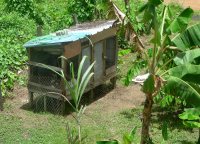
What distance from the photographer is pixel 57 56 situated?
→ 1119cm

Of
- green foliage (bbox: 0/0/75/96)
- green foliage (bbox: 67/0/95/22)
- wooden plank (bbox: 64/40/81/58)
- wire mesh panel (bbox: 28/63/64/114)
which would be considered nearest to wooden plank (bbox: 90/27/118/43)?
wooden plank (bbox: 64/40/81/58)

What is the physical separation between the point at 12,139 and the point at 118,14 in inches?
141

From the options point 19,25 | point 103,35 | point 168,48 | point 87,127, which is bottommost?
point 87,127

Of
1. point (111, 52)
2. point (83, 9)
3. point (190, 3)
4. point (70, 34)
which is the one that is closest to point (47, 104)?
point (70, 34)

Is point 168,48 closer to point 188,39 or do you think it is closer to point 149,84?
point 188,39

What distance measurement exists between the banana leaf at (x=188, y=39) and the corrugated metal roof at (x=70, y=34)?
3.48 meters

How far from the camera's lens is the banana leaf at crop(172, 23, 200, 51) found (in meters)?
8.05

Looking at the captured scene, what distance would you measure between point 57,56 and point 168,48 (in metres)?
3.67

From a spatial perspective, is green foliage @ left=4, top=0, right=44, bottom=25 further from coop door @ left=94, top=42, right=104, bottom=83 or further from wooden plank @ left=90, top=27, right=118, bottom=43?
coop door @ left=94, top=42, right=104, bottom=83

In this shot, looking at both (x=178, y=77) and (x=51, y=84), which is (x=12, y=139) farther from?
(x=178, y=77)

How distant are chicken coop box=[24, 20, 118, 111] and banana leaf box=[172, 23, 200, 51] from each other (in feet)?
11.2

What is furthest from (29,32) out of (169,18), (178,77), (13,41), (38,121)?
(178,77)

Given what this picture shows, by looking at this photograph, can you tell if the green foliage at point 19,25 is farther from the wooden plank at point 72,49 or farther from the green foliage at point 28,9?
the wooden plank at point 72,49

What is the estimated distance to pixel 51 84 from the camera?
37.2 ft
